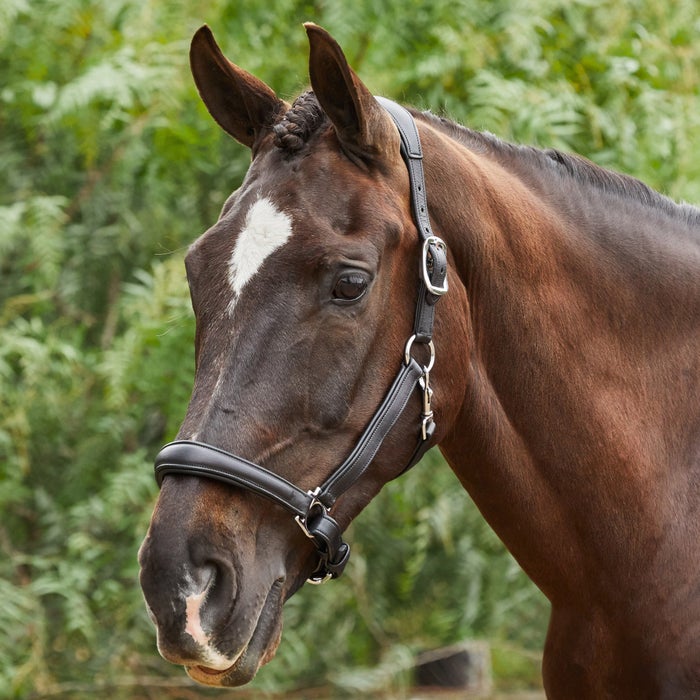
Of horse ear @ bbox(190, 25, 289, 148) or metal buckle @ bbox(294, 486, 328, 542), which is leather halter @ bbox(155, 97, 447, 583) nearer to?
metal buckle @ bbox(294, 486, 328, 542)

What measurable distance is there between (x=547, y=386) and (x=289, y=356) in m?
0.78

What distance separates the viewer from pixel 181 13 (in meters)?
6.01

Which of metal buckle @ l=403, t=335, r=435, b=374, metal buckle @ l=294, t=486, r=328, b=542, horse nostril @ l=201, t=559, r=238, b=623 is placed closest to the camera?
horse nostril @ l=201, t=559, r=238, b=623

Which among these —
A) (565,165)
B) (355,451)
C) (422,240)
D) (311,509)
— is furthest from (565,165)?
(311,509)

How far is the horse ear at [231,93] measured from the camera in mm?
2721

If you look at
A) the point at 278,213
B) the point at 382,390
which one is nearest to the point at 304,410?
the point at 382,390

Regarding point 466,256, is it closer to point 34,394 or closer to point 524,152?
point 524,152

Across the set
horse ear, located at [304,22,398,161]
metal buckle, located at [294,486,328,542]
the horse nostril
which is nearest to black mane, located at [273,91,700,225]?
horse ear, located at [304,22,398,161]

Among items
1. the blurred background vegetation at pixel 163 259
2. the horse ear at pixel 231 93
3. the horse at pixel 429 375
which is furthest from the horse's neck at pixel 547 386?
the blurred background vegetation at pixel 163 259

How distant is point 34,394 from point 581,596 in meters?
3.66

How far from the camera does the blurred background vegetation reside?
5.41 metres

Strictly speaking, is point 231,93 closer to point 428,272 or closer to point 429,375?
point 428,272

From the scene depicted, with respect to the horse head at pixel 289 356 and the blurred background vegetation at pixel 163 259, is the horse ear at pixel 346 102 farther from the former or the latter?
the blurred background vegetation at pixel 163 259

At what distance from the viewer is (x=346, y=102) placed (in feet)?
8.12
